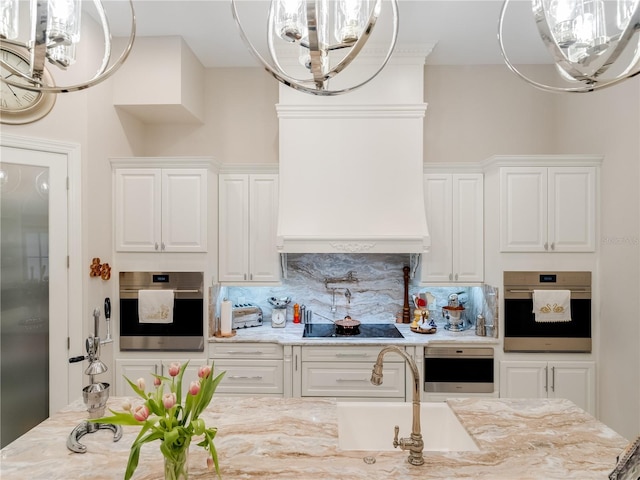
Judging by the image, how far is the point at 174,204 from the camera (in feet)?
9.84

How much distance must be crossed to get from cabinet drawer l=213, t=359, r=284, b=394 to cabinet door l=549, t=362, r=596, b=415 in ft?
6.89

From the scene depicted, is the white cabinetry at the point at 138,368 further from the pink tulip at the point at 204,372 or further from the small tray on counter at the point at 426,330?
the pink tulip at the point at 204,372

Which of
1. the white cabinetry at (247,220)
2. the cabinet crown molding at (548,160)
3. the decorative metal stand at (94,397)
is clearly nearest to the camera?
the decorative metal stand at (94,397)

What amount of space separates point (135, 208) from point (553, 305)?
10.9 ft

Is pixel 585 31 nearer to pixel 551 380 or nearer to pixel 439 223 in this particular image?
pixel 439 223

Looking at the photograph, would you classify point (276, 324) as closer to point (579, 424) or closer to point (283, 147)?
point (283, 147)

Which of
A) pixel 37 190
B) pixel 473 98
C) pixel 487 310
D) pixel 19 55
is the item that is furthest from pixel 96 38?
pixel 487 310

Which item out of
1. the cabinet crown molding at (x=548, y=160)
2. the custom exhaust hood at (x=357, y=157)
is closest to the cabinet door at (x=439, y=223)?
the custom exhaust hood at (x=357, y=157)

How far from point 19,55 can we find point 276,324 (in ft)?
8.36

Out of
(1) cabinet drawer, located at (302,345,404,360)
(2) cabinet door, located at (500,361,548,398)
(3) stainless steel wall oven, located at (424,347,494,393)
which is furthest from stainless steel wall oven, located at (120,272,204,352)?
(2) cabinet door, located at (500,361,548,398)

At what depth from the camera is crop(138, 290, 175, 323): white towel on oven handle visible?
2955mm

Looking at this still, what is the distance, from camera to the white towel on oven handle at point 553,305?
2855 mm

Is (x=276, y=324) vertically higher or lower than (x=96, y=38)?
lower

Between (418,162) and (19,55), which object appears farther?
(418,162)
